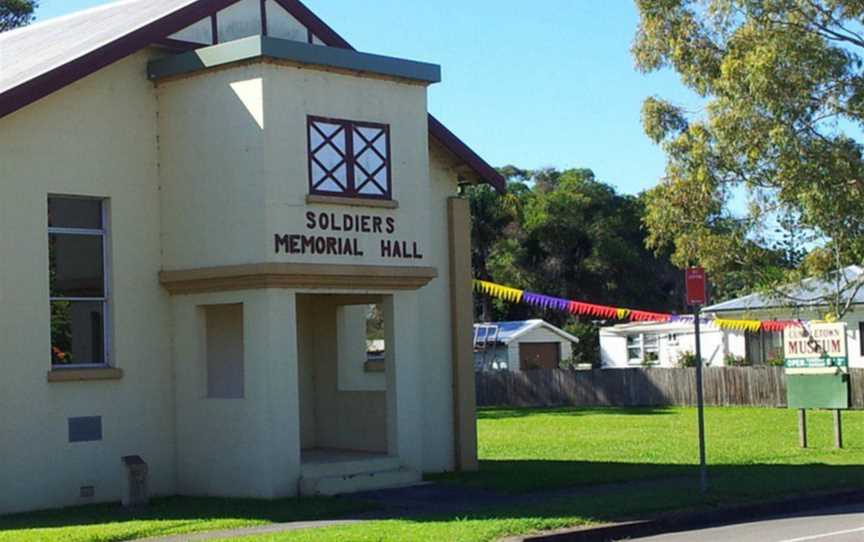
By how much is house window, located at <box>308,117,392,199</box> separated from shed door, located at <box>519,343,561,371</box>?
39.1 m

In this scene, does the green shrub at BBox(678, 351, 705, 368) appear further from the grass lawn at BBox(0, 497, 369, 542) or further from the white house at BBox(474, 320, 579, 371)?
the grass lawn at BBox(0, 497, 369, 542)

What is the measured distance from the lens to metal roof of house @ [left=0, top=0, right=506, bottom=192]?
1809 cm

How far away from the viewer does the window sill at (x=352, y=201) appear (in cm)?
1885

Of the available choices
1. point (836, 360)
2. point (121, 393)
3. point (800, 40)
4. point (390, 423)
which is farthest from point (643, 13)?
point (121, 393)

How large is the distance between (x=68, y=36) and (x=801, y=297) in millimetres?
21245

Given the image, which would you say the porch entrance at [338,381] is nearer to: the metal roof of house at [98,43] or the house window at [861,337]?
the metal roof of house at [98,43]

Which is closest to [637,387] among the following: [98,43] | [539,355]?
[539,355]

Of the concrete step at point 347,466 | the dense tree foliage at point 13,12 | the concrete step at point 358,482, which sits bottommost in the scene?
the concrete step at point 358,482

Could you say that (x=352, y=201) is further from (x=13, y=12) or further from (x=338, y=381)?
(x=13, y=12)

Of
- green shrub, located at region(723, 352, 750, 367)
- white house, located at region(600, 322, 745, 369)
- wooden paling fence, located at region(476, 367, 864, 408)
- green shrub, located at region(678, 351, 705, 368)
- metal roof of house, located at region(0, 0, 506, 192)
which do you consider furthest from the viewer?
green shrub, located at region(678, 351, 705, 368)

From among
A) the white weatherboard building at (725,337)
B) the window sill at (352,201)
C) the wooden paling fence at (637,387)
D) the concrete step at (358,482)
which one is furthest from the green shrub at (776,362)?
the window sill at (352,201)

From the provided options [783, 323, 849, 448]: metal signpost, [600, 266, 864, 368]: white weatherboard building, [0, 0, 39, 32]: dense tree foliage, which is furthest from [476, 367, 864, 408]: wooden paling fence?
[0, 0, 39, 32]: dense tree foliage

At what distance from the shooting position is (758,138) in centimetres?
2862

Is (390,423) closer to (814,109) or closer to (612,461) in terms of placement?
(612,461)
